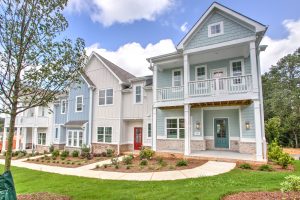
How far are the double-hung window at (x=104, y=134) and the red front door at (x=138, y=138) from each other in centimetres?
237

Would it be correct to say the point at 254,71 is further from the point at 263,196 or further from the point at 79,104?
the point at 79,104

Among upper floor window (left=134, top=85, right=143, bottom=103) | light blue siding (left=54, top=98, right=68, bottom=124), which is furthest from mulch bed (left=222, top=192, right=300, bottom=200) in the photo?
light blue siding (left=54, top=98, right=68, bottom=124)

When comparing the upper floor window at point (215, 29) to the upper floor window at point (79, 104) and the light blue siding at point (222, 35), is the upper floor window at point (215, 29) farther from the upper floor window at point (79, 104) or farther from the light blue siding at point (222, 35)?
the upper floor window at point (79, 104)

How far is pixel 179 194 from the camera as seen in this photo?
595 cm

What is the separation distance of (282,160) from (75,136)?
17.5 m

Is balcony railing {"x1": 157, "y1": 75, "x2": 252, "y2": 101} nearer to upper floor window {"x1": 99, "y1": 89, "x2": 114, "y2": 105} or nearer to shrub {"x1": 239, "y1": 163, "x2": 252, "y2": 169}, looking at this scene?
shrub {"x1": 239, "y1": 163, "x2": 252, "y2": 169}

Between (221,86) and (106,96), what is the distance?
10.9 m

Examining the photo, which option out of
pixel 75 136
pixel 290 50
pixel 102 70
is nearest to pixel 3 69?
pixel 102 70

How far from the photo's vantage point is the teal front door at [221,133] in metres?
13.8

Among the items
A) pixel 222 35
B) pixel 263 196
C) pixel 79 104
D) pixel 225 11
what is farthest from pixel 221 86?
pixel 79 104

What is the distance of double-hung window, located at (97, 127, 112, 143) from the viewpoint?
17781mm

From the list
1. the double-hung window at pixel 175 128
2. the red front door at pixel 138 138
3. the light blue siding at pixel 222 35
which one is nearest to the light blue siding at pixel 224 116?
the double-hung window at pixel 175 128

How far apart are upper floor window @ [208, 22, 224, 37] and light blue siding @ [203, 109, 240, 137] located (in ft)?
17.9

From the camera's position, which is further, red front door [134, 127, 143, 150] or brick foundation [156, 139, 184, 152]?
red front door [134, 127, 143, 150]
